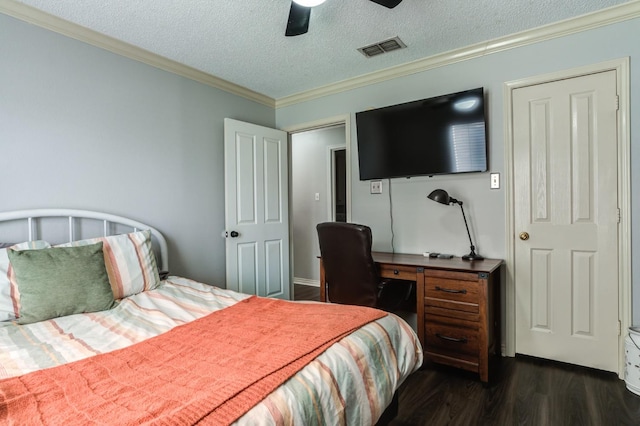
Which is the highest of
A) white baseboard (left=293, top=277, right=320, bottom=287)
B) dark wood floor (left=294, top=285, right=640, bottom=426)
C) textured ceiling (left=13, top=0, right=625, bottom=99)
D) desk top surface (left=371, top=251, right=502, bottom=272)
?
textured ceiling (left=13, top=0, right=625, bottom=99)

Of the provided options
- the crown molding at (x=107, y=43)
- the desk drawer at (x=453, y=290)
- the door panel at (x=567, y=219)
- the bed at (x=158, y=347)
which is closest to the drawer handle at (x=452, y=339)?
the desk drawer at (x=453, y=290)

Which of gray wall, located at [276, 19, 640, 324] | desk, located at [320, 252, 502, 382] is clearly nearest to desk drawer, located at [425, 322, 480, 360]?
desk, located at [320, 252, 502, 382]

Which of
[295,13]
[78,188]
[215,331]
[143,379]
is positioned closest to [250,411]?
[143,379]

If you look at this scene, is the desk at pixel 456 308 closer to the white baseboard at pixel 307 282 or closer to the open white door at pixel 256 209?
the open white door at pixel 256 209

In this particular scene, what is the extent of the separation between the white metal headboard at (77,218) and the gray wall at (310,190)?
8.11ft

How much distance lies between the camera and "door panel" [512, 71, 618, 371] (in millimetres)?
2307

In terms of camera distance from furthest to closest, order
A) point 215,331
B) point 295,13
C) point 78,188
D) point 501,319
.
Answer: point 501,319
point 78,188
point 295,13
point 215,331

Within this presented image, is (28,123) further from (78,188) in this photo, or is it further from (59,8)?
(59,8)

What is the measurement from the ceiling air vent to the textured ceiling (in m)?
0.05

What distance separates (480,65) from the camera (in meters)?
2.76

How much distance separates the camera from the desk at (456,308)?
2217 millimetres

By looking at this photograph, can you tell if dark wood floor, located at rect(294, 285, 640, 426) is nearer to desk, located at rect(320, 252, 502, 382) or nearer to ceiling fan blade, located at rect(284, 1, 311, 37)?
desk, located at rect(320, 252, 502, 382)

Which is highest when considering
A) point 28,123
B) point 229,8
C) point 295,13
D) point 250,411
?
point 229,8

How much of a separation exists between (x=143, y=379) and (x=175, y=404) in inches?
8.9
